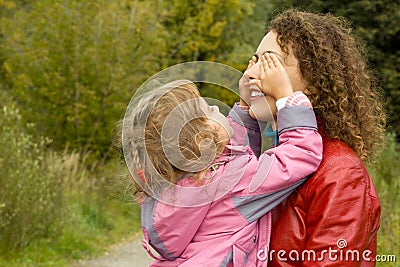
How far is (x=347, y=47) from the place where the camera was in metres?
2.30

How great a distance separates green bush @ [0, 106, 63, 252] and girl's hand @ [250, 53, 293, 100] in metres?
4.61

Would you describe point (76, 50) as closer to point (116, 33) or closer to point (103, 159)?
point (116, 33)

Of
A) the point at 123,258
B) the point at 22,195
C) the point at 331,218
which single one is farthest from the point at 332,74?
the point at 123,258

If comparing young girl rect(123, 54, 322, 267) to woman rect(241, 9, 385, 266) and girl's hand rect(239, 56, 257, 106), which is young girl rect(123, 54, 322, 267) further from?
girl's hand rect(239, 56, 257, 106)

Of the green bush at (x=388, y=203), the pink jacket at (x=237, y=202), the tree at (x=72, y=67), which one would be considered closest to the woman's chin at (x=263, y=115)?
the pink jacket at (x=237, y=202)

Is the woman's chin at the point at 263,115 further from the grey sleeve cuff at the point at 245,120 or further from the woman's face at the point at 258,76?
the grey sleeve cuff at the point at 245,120

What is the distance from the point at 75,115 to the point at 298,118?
9489 millimetres

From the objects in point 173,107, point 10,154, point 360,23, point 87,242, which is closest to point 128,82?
point 87,242

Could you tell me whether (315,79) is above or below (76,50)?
above

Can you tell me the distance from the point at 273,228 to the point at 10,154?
492 cm

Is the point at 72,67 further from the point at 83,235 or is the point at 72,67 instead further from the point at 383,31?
the point at 383,31

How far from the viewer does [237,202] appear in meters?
2.16

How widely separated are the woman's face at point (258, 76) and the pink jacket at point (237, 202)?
114mm

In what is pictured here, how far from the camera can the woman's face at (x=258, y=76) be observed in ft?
7.27
